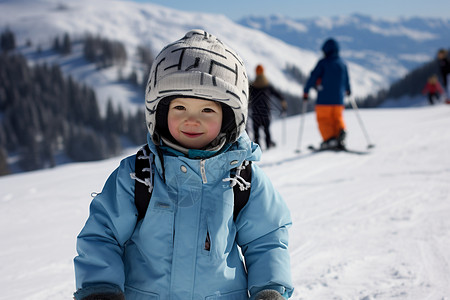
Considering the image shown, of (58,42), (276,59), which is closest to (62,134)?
(58,42)

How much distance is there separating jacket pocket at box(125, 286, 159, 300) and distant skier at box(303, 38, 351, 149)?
605 centimetres

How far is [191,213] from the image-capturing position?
1558mm

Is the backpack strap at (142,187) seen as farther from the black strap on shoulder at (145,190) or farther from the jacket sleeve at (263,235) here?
the jacket sleeve at (263,235)

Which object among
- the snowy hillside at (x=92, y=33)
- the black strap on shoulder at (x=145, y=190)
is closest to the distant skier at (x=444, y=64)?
the black strap on shoulder at (x=145, y=190)

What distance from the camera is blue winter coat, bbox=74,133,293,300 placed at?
60.2 inches

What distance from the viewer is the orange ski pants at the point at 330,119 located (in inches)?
287

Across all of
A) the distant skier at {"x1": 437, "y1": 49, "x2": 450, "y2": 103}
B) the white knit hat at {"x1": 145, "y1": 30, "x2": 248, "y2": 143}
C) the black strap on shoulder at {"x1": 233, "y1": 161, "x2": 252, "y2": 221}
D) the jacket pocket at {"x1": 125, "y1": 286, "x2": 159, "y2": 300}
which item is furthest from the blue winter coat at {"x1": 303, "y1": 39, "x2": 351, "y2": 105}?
the distant skier at {"x1": 437, "y1": 49, "x2": 450, "y2": 103}

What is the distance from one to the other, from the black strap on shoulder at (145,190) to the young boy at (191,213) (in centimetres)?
2

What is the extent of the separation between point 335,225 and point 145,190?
2179mm

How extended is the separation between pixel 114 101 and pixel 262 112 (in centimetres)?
10189

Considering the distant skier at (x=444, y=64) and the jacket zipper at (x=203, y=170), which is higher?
the jacket zipper at (x=203, y=170)

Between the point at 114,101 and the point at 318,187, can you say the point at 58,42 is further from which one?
the point at 318,187

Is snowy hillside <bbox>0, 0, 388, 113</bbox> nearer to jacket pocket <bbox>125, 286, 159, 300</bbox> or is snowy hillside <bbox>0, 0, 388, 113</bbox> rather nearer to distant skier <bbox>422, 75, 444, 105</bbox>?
distant skier <bbox>422, 75, 444, 105</bbox>

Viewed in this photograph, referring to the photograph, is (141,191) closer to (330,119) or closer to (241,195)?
(241,195)
